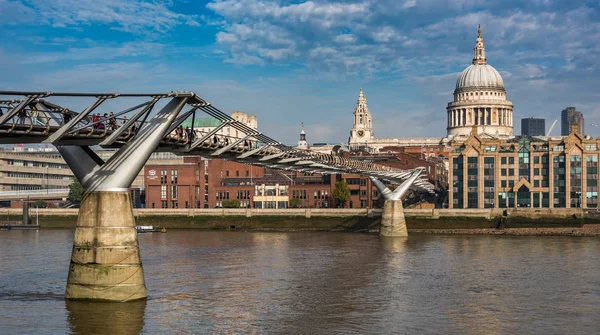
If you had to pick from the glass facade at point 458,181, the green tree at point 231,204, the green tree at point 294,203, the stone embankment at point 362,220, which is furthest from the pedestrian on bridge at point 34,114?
the green tree at point 231,204

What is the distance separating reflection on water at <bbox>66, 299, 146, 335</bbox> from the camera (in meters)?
34.9

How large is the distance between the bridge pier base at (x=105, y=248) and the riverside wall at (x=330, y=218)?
2662 inches

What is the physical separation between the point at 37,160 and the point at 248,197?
2037 inches

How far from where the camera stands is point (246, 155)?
54.6 m

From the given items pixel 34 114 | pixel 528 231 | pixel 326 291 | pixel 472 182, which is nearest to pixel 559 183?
pixel 472 182

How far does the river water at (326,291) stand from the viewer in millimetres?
36531

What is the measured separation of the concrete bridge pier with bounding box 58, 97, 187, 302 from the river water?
109 centimetres

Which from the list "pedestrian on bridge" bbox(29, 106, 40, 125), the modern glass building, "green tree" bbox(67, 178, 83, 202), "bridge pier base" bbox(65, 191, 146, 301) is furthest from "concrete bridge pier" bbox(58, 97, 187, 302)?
"green tree" bbox(67, 178, 83, 202)

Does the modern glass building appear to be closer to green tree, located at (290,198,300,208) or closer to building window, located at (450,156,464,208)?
building window, located at (450,156,464,208)

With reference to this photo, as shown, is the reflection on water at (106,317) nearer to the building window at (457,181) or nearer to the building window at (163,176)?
the building window at (457,181)

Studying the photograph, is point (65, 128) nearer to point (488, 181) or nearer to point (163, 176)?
point (488, 181)

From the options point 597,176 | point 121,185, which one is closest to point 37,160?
point 597,176

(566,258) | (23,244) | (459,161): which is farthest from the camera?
(459,161)

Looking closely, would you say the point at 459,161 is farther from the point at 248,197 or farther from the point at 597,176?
the point at 248,197
